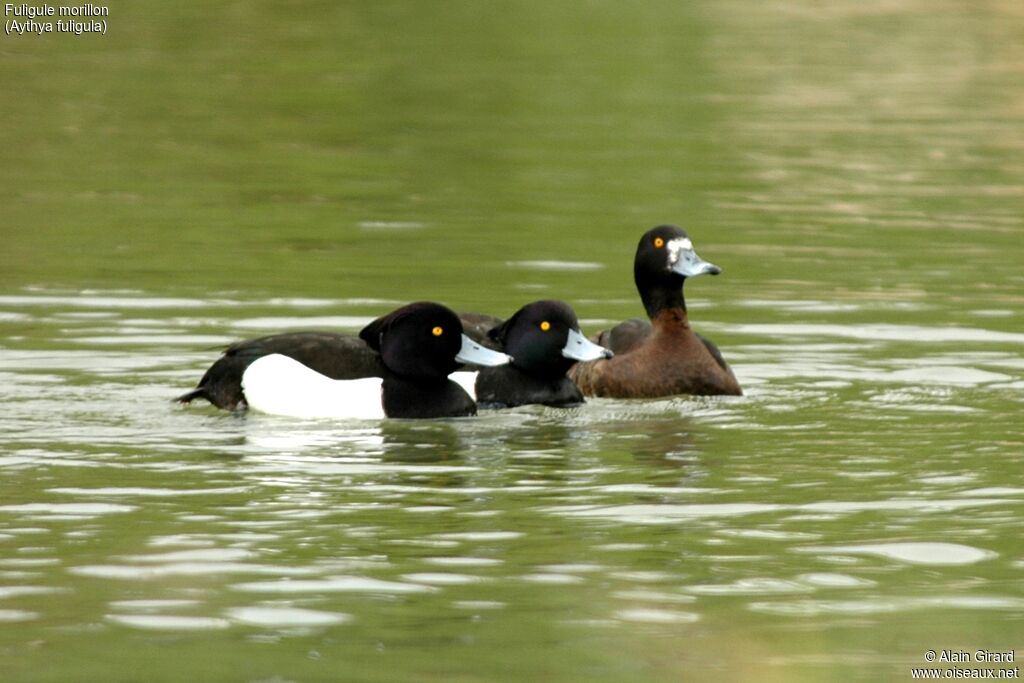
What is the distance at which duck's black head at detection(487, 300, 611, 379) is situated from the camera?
47.8 ft

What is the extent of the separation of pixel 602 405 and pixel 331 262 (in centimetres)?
587

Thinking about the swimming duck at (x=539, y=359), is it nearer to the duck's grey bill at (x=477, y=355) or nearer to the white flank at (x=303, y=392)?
the duck's grey bill at (x=477, y=355)

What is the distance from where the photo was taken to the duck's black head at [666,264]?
15.5 metres

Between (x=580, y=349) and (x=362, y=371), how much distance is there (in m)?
1.55

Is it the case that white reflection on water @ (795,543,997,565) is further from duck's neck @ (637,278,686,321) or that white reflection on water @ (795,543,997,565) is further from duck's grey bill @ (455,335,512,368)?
duck's neck @ (637,278,686,321)

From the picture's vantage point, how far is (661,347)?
15.1 meters

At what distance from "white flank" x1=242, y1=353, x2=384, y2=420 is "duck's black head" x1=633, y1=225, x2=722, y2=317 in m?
2.65

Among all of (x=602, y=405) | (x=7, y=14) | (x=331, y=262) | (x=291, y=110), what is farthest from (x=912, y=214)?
(x=7, y=14)

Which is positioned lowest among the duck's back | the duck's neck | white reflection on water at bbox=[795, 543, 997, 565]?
white reflection on water at bbox=[795, 543, 997, 565]

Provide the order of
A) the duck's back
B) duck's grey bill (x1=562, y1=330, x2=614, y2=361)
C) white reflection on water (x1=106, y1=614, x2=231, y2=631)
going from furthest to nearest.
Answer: the duck's back < duck's grey bill (x1=562, y1=330, x2=614, y2=361) < white reflection on water (x1=106, y1=614, x2=231, y2=631)

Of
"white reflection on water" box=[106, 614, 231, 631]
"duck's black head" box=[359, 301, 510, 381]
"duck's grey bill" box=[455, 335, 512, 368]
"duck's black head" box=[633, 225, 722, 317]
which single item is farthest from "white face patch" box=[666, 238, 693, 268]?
"white reflection on water" box=[106, 614, 231, 631]

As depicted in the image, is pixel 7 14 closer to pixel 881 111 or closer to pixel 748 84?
pixel 748 84

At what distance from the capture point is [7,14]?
4391 cm

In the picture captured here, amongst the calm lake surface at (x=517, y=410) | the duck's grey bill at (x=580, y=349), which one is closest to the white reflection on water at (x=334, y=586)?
the calm lake surface at (x=517, y=410)
